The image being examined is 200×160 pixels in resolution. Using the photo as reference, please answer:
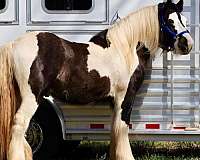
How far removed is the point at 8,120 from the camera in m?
5.61

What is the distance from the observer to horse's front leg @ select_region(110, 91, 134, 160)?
5984mm

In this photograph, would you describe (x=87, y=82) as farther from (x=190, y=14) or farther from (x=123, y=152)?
(x=190, y=14)

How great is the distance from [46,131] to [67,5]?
1.51 meters

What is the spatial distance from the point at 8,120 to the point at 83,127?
1.14 m

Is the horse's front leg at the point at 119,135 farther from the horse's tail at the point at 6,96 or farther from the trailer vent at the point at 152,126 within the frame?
the horse's tail at the point at 6,96

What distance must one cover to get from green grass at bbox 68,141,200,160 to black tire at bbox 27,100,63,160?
0.78m

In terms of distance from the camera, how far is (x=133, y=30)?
20.0 ft

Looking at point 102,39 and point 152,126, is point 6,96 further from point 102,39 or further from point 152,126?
point 152,126

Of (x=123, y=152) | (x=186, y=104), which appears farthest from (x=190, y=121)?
(x=123, y=152)

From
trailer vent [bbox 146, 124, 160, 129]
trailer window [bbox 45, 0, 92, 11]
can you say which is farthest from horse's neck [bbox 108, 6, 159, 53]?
trailer vent [bbox 146, 124, 160, 129]

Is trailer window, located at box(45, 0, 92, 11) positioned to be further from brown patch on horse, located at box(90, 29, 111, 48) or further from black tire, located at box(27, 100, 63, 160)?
black tire, located at box(27, 100, 63, 160)

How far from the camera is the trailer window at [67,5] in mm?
6402

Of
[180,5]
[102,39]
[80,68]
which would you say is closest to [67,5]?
[102,39]

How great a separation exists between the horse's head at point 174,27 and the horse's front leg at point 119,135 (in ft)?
2.65
